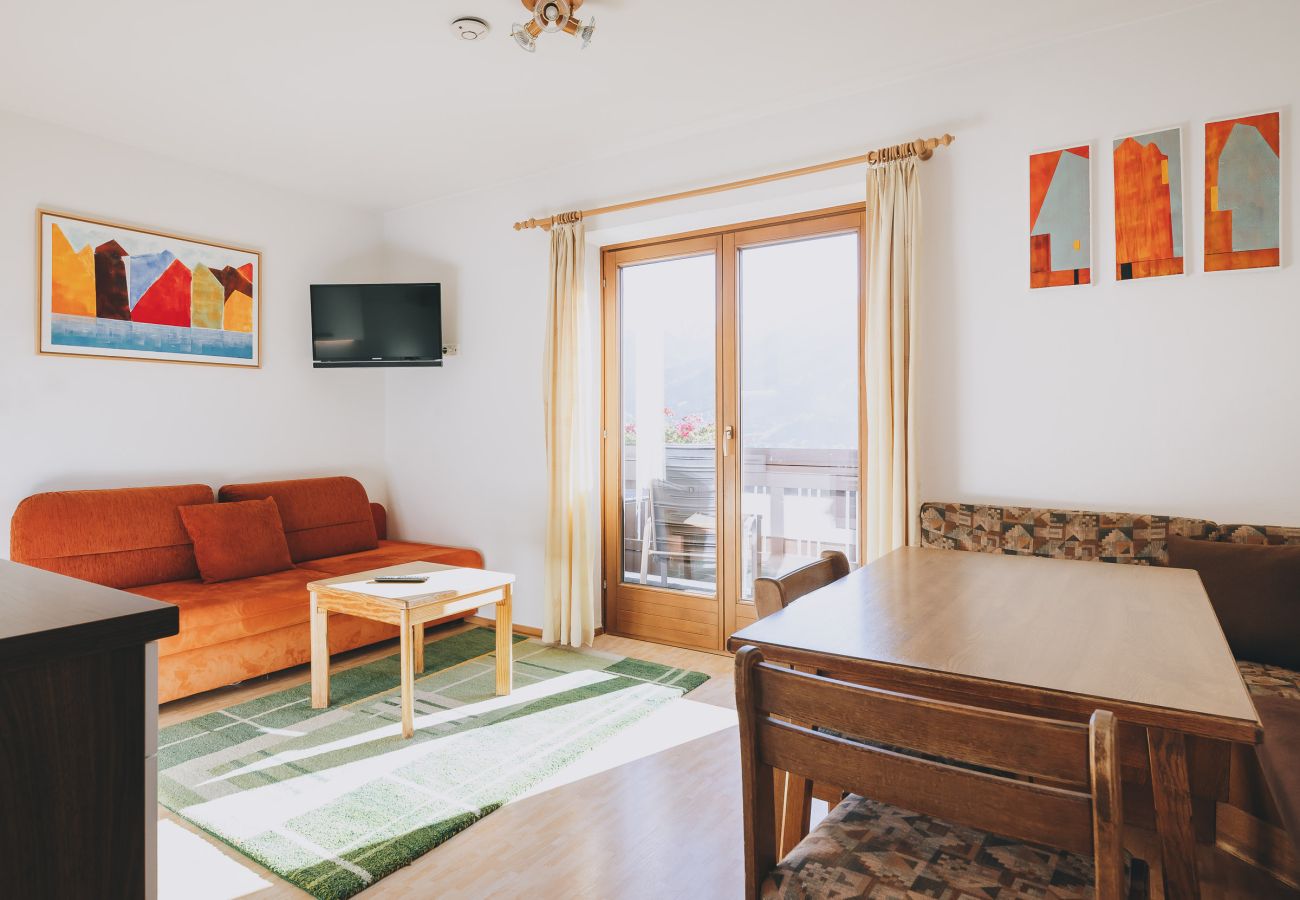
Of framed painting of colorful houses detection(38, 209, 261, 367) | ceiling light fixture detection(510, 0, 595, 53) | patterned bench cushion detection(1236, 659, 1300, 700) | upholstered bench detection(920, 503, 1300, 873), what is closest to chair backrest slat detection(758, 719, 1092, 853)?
upholstered bench detection(920, 503, 1300, 873)

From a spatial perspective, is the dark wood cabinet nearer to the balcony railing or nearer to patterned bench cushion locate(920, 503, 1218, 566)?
patterned bench cushion locate(920, 503, 1218, 566)

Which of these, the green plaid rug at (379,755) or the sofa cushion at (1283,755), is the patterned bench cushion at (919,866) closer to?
the sofa cushion at (1283,755)

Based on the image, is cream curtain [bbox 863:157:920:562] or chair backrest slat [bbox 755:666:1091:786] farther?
cream curtain [bbox 863:157:920:562]

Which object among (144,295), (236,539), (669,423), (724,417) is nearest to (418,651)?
(236,539)

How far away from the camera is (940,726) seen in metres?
0.89

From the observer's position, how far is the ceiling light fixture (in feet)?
8.13

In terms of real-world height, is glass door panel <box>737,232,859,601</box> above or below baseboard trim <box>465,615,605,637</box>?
above

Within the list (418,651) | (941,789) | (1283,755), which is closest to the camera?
(941,789)

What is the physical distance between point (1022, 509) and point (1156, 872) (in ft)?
5.68

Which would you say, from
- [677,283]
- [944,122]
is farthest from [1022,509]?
[677,283]

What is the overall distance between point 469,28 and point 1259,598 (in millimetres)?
3213

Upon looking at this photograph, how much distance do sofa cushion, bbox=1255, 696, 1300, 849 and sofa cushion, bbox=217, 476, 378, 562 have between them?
4317mm

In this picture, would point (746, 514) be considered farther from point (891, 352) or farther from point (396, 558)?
point (396, 558)

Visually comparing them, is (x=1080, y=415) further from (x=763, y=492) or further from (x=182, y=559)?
(x=182, y=559)
